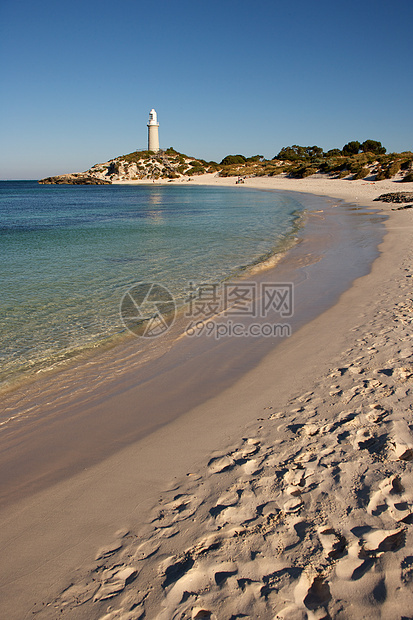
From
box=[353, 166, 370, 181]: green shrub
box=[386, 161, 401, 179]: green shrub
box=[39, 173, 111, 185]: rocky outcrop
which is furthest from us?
box=[39, 173, 111, 185]: rocky outcrop

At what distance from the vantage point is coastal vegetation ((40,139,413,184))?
151 feet

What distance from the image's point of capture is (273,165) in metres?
83.7

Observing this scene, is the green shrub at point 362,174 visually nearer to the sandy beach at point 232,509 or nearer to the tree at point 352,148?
the tree at point 352,148

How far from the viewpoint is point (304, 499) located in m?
2.72

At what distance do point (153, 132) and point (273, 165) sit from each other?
3962cm

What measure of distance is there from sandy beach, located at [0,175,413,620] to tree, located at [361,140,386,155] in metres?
75.1

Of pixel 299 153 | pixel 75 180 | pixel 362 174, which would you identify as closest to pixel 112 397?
pixel 362 174

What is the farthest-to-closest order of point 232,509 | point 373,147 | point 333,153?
point 333,153 → point 373,147 → point 232,509

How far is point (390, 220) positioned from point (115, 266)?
43.1 ft

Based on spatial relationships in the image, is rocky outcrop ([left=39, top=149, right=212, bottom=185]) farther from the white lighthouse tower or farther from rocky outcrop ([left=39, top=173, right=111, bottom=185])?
the white lighthouse tower

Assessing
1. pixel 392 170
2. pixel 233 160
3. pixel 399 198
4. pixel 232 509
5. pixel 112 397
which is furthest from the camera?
pixel 233 160

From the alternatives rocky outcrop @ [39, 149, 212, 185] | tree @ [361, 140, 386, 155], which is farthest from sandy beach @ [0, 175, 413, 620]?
rocky outcrop @ [39, 149, 212, 185]

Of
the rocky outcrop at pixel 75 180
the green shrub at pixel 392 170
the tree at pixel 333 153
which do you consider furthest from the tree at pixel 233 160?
the green shrub at pixel 392 170

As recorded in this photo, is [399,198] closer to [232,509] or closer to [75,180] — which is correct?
[232,509]
